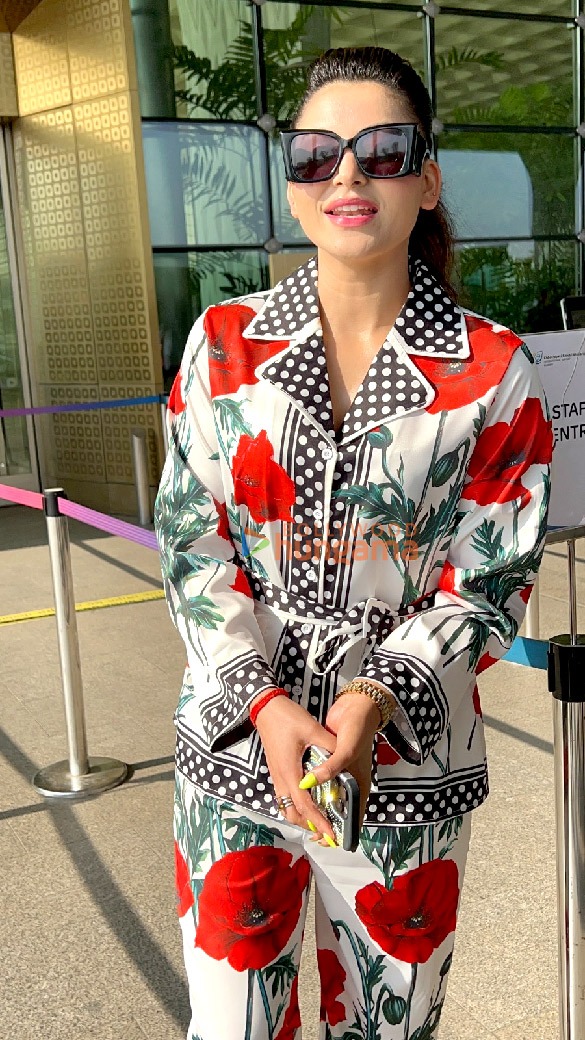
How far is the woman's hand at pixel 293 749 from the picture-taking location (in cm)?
134

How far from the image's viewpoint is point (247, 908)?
1478mm

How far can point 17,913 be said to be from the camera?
3252mm

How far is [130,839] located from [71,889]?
0.31 meters

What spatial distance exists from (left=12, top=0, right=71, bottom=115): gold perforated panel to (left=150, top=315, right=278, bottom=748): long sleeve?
8732 mm

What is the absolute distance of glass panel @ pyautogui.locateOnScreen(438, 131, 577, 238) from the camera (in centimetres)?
1111

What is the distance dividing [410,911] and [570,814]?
404 mm

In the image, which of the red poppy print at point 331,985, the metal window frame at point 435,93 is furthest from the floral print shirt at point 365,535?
the metal window frame at point 435,93

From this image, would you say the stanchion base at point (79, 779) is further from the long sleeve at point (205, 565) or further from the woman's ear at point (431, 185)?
the woman's ear at point (431, 185)

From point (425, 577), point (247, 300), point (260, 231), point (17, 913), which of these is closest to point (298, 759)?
point (425, 577)

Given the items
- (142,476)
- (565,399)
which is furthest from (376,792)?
(142,476)

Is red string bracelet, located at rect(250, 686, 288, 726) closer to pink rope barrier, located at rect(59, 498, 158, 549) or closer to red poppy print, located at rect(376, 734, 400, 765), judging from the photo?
red poppy print, located at rect(376, 734, 400, 765)

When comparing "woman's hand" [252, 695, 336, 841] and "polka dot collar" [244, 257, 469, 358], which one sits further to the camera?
"polka dot collar" [244, 257, 469, 358]

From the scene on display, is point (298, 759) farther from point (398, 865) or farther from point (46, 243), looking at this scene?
point (46, 243)

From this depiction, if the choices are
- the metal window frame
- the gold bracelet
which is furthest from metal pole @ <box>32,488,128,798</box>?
the metal window frame
